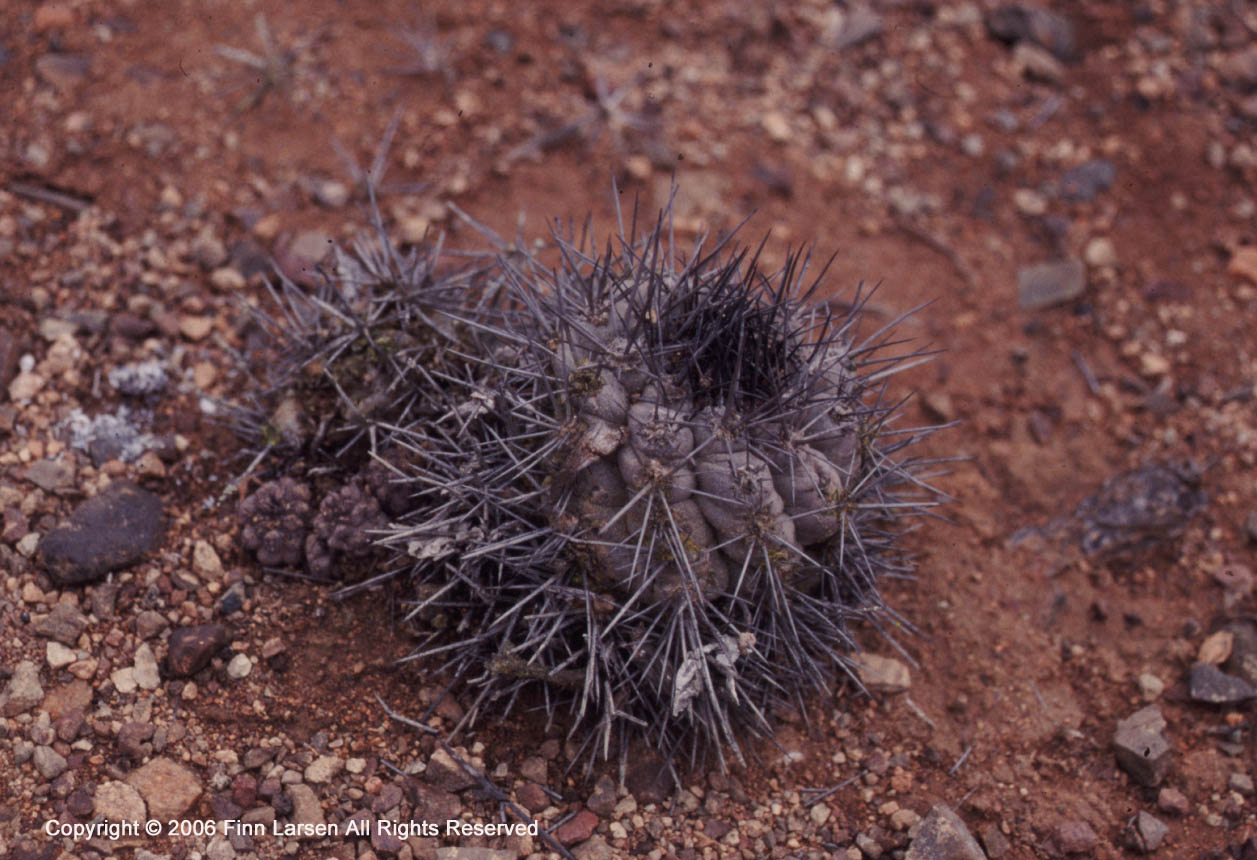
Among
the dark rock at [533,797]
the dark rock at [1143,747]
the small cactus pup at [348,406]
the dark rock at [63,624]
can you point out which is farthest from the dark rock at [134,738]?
the dark rock at [1143,747]

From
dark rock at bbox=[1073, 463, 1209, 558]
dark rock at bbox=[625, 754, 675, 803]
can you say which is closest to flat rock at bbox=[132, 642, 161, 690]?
dark rock at bbox=[625, 754, 675, 803]

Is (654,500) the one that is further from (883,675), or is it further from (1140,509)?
(1140,509)

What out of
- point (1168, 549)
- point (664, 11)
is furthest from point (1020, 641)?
point (664, 11)

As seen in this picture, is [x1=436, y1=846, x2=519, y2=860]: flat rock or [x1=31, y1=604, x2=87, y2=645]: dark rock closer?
[x1=436, y1=846, x2=519, y2=860]: flat rock

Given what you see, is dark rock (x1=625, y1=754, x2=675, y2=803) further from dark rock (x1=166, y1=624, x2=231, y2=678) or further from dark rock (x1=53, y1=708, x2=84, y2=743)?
dark rock (x1=53, y1=708, x2=84, y2=743)

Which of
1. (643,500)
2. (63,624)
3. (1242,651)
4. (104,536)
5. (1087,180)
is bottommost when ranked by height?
(1242,651)

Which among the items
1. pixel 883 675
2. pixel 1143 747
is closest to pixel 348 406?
pixel 883 675
